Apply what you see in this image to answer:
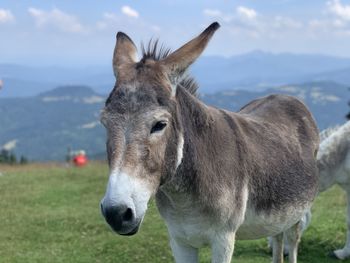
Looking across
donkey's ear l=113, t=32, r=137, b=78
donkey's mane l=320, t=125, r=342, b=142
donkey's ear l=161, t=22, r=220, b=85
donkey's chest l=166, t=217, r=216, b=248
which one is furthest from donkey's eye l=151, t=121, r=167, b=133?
donkey's mane l=320, t=125, r=342, b=142

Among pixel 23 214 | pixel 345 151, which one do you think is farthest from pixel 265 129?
pixel 23 214

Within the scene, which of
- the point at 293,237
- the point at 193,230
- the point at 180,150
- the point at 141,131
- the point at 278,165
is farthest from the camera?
the point at 293,237

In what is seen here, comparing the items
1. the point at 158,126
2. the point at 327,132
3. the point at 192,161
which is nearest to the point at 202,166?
the point at 192,161

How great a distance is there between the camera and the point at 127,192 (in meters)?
3.46

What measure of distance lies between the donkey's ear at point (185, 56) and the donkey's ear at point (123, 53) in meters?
0.42

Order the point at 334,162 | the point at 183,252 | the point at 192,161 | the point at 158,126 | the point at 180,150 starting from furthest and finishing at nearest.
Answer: the point at 334,162 < the point at 183,252 < the point at 192,161 < the point at 180,150 < the point at 158,126

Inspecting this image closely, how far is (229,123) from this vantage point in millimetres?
5348

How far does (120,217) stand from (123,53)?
177 centimetres

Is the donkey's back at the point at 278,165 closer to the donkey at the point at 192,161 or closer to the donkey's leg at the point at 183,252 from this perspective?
the donkey at the point at 192,161

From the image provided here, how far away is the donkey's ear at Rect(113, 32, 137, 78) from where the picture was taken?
434cm

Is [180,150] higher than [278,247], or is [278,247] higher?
[180,150]

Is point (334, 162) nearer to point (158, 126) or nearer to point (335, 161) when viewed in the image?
point (335, 161)

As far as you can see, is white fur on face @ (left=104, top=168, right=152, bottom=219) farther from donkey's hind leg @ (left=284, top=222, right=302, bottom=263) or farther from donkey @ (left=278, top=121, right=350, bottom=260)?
donkey @ (left=278, top=121, right=350, bottom=260)

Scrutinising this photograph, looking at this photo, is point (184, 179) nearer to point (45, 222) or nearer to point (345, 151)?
point (345, 151)
